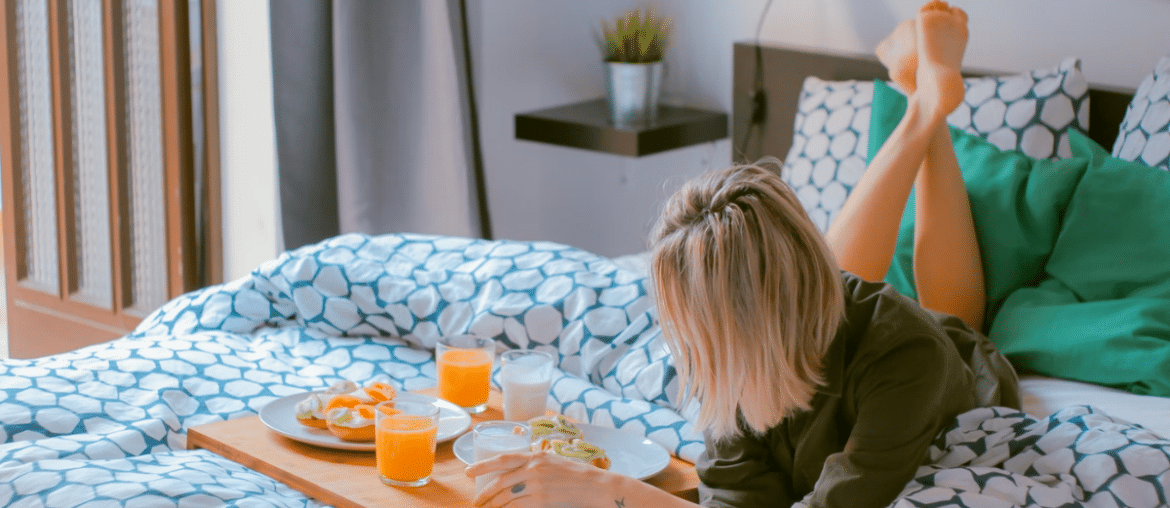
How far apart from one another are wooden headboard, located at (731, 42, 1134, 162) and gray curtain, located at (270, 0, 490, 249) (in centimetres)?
70

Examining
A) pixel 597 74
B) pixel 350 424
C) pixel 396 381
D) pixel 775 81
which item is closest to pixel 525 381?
pixel 350 424

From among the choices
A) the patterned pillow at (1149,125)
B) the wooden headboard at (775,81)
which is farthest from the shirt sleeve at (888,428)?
the wooden headboard at (775,81)

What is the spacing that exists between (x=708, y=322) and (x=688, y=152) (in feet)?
6.73

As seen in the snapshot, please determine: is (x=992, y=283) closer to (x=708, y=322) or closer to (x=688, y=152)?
(x=708, y=322)

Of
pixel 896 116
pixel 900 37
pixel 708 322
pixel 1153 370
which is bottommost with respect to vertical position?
pixel 1153 370

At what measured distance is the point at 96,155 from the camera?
2.98 m

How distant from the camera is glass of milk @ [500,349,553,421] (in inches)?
60.6

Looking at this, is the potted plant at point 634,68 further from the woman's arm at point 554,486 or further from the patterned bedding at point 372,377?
the woman's arm at point 554,486

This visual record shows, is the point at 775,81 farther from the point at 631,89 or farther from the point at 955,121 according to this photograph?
the point at 955,121

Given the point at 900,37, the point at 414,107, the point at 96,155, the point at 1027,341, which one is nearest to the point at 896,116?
the point at 900,37

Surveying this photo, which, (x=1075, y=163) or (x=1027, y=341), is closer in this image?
(x=1027, y=341)

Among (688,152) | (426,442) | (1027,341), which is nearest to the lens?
(426,442)

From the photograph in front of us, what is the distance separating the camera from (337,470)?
139 centimetres

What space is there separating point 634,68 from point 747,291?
1820 millimetres
